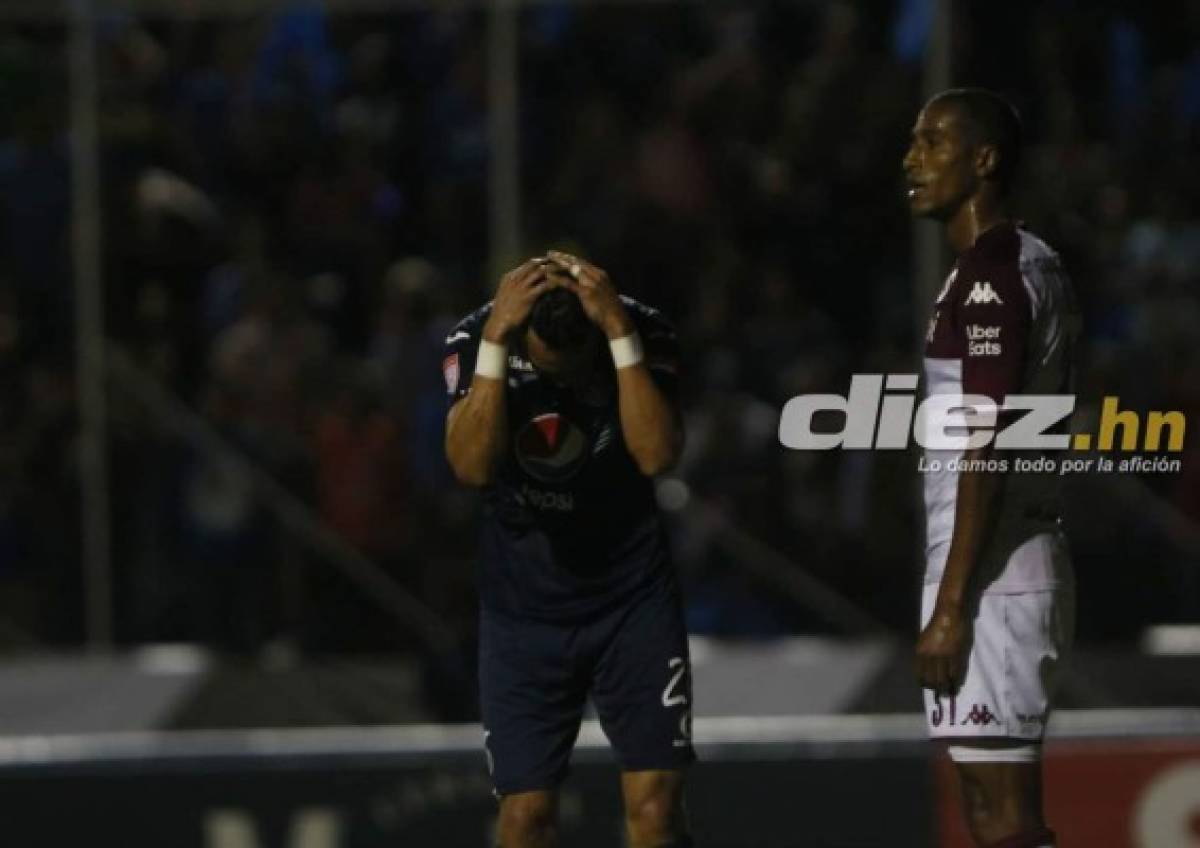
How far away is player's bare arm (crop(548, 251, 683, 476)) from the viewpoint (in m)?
5.86

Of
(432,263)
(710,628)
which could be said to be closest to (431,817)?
(710,628)

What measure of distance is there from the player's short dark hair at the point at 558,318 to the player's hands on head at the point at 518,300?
17mm

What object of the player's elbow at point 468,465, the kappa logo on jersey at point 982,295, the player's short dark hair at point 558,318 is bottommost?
the player's elbow at point 468,465

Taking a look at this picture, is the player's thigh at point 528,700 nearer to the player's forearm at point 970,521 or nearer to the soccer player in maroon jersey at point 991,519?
the soccer player in maroon jersey at point 991,519

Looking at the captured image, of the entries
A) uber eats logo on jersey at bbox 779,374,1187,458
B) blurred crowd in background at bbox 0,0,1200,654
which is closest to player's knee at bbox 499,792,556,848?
uber eats logo on jersey at bbox 779,374,1187,458

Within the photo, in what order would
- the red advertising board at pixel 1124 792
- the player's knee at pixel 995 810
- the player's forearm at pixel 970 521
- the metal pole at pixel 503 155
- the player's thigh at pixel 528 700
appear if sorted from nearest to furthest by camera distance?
the player's forearm at pixel 970 521 < the player's knee at pixel 995 810 < the player's thigh at pixel 528 700 < the red advertising board at pixel 1124 792 < the metal pole at pixel 503 155

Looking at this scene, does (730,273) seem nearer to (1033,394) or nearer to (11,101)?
(11,101)

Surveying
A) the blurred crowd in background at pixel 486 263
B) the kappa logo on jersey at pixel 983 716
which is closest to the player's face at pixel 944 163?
the kappa logo on jersey at pixel 983 716

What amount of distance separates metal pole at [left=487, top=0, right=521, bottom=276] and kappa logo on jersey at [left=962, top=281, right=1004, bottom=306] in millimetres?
3365

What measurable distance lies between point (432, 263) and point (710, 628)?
1342mm

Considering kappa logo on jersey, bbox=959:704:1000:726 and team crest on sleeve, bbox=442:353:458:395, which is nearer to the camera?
kappa logo on jersey, bbox=959:704:1000:726

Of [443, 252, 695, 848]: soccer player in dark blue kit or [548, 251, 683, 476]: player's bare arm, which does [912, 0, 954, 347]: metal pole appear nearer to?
[443, 252, 695, 848]: soccer player in dark blue kit

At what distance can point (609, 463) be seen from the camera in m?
6.07

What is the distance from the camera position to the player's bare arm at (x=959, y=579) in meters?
5.58
